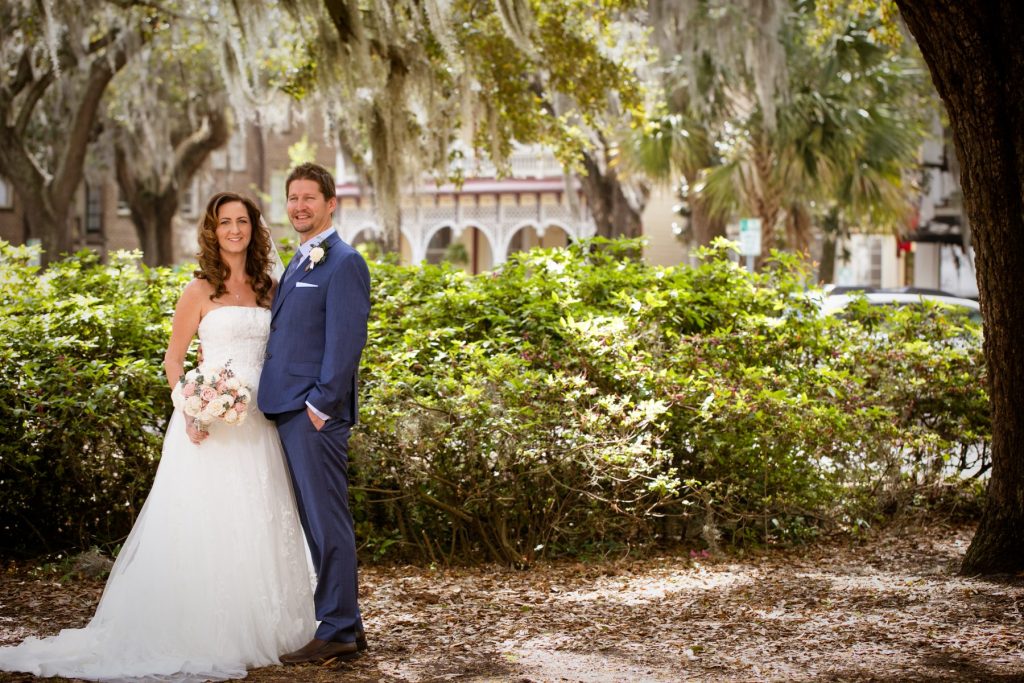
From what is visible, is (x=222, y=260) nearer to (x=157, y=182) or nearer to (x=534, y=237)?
(x=157, y=182)

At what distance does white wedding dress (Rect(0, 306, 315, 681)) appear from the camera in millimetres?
4832

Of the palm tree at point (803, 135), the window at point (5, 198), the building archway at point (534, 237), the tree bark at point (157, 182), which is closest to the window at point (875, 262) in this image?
the building archway at point (534, 237)

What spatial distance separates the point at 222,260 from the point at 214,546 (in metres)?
1.26

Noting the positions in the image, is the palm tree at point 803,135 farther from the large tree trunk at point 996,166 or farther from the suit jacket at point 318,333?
the suit jacket at point 318,333

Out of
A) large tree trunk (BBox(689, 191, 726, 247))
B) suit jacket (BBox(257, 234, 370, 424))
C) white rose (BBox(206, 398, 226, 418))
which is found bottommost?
white rose (BBox(206, 398, 226, 418))

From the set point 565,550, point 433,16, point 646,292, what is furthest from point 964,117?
point 433,16

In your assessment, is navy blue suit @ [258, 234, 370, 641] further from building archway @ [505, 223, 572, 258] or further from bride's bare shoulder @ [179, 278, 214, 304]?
building archway @ [505, 223, 572, 258]

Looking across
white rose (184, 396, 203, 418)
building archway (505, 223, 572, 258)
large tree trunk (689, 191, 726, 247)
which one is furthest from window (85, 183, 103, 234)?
white rose (184, 396, 203, 418)

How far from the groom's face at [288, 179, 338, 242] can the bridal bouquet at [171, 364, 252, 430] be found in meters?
0.72

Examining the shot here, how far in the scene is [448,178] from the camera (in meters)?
17.2

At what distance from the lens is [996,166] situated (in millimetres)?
6023

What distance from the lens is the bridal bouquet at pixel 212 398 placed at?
16.2 ft

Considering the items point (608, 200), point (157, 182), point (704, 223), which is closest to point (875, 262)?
point (704, 223)

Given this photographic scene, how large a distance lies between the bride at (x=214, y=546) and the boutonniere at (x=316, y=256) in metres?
0.40
